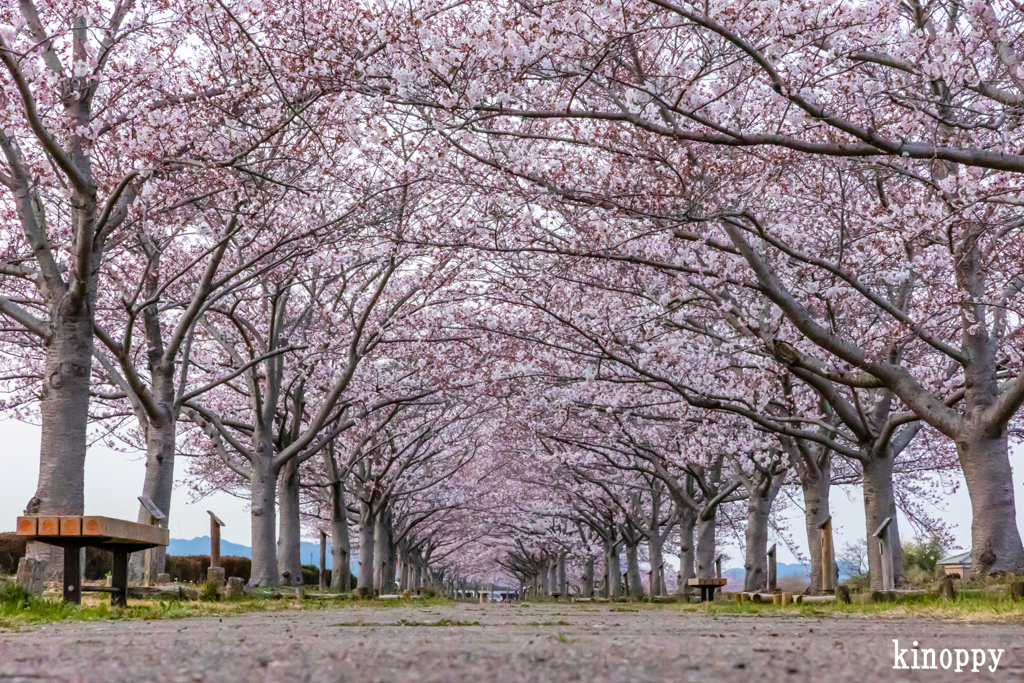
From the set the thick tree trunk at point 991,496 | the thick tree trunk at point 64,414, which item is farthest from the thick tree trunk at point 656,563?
the thick tree trunk at point 64,414

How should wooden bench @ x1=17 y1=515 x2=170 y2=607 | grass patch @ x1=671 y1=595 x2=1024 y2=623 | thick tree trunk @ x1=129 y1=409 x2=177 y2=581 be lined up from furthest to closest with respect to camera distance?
thick tree trunk @ x1=129 y1=409 x2=177 y2=581 < wooden bench @ x1=17 y1=515 x2=170 y2=607 < grass patch @ x1=671 y1=595 x2=1024 y2=623

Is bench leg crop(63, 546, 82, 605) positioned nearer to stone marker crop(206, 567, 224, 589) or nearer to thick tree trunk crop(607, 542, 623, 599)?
stone marker crop(206, 567, 224, 589)

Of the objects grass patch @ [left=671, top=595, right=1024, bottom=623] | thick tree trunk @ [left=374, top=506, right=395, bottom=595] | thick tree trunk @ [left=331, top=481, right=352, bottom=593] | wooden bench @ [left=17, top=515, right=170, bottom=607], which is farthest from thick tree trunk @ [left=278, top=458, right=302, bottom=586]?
grass patch @ [left=671, top=595, right=1024, bottom=623]

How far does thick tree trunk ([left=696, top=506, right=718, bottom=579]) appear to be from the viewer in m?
22.7

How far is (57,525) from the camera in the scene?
884 cm

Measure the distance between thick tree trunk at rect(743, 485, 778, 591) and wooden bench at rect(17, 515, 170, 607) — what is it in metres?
13.5

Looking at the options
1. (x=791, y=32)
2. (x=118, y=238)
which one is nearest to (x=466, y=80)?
(x=791, y=32)

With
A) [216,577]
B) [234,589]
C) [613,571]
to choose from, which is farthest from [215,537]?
[613,571]

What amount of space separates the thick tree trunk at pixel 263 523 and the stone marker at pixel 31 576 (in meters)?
8.48

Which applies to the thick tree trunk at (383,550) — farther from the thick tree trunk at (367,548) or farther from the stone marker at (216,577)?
the stone marker at (216,577)

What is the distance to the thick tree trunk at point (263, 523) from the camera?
57.8 ft

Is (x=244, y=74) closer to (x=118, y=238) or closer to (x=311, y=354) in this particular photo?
(x=118, y=238)

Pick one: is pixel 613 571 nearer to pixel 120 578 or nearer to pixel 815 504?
pixel 815 504

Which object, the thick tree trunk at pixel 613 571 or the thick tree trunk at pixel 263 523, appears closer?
the thick tree trunk at pixel 263 523
